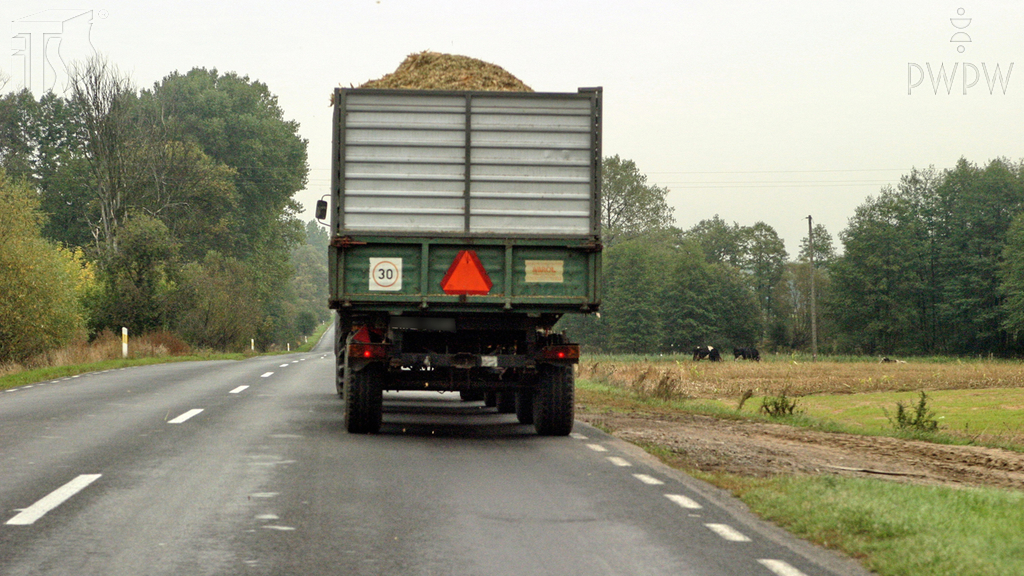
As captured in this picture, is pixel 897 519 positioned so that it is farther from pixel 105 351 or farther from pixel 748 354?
pixel 748 354

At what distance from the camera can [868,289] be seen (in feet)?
297

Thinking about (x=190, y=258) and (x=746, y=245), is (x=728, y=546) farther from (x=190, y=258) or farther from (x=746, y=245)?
(x=746, y=245)

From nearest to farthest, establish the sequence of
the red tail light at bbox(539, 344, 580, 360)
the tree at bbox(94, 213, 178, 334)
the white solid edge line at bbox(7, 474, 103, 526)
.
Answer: the white solid edge line at bbox(7, 474, 103, 526) < the red tail light at bbox(539, 344, 580, 360) < the tree at bbox(94, 213, 178, 334)

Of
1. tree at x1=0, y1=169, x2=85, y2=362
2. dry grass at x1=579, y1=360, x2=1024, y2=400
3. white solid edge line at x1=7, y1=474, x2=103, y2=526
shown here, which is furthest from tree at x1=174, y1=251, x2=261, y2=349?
white solid edge line at x1=7, y1=474, x2=103, y2=526

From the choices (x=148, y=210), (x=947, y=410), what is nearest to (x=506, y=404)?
(x=947, y=410)

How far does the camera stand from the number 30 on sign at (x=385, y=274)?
38.4ft

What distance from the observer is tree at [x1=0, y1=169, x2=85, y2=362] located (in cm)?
3002

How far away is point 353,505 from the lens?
772 centimetres

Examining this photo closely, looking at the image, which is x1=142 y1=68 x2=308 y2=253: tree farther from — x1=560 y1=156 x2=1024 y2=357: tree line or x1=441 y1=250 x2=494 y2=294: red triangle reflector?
x1=441 y1=250 x2=494 y2=294: red triangle reflector

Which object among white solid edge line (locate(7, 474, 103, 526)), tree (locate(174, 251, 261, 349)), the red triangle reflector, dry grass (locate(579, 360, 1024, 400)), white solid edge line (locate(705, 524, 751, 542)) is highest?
tree (locate(174, 251, 261, 349))

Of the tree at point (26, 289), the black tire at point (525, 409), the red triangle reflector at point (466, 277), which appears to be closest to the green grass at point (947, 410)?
the black tire at point (525, 409)

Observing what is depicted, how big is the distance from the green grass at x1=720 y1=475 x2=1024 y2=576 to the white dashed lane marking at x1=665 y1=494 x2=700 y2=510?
43cm

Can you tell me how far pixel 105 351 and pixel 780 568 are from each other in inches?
1330

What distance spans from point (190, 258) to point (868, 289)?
179 ft
